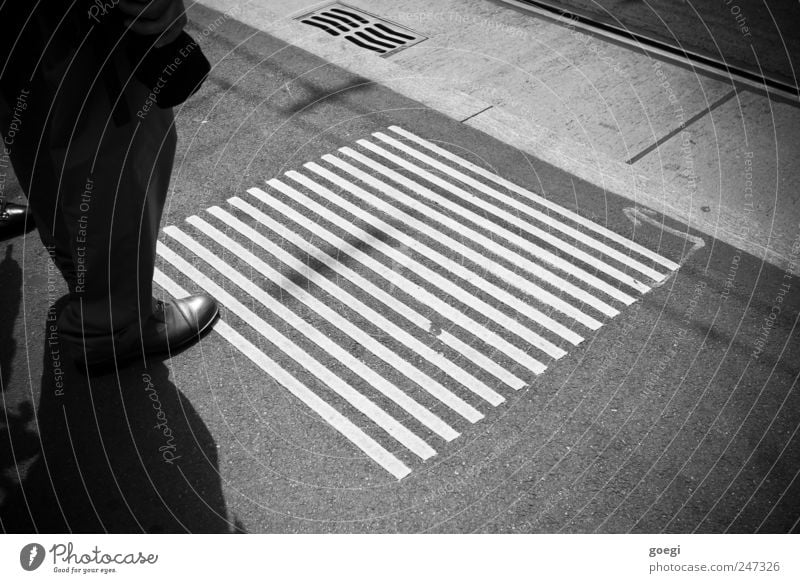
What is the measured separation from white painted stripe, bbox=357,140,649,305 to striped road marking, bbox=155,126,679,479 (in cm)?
1

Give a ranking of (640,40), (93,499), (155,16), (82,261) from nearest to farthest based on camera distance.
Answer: (155,16) → (93,499) → (82,261) → (640,40)

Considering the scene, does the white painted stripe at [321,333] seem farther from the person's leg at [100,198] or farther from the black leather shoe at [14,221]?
the black leather shoe at [14,221]

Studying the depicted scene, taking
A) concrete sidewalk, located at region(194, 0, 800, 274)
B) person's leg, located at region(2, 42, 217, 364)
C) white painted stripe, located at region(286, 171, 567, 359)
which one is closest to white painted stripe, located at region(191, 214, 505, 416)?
white painted stripe, located at region(286, 171, 567, 359)

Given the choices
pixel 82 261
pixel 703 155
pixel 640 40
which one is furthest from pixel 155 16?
pixel 640 40

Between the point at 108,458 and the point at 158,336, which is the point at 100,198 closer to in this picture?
the point at 158,336

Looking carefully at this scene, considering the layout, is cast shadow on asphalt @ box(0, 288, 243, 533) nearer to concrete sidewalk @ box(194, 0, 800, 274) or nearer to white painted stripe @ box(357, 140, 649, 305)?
white painted stripe @ box(357, 140, 649, 305)

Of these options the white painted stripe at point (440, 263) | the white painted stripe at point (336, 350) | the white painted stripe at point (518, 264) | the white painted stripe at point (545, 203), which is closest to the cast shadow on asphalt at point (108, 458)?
the white painted stripe at point (336, 350)

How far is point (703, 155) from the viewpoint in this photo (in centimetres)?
546

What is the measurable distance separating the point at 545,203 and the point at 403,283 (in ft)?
3.80

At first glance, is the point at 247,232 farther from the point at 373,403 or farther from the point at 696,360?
the point at 696,360

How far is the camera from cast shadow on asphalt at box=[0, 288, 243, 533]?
3289 mm

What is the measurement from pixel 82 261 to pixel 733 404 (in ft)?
9.67

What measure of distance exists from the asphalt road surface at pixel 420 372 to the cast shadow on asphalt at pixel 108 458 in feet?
0.04

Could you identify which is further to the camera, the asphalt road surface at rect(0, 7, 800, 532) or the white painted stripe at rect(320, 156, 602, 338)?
the white painted stripe at rect(320, 156, 602, 338)
